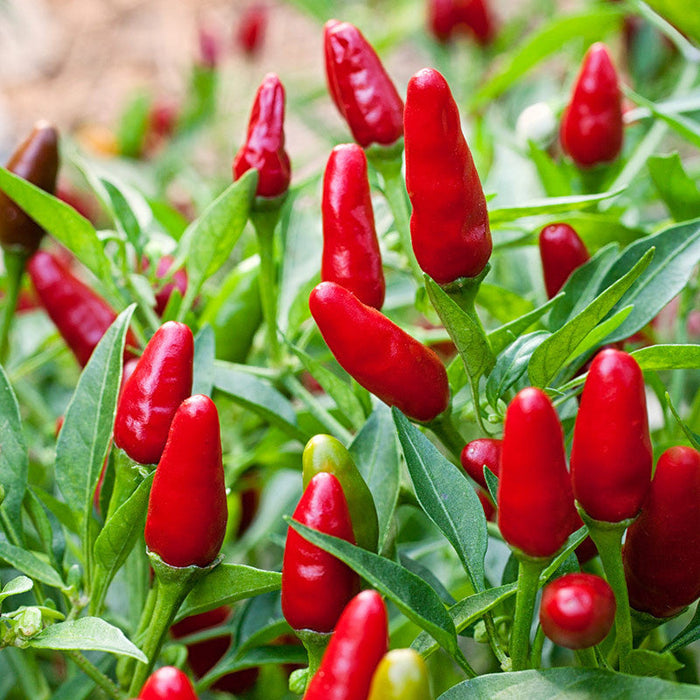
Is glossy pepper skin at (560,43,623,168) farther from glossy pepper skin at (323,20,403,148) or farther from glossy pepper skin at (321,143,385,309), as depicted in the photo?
glossy pepper skin at (321,143,385,309)

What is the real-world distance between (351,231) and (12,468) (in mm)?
306

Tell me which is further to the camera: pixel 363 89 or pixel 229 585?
pixel 363 89

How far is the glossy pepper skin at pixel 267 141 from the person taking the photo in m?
0.83

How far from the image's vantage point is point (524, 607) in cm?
58

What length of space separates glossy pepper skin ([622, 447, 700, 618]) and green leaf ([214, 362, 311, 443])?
1.05 feet

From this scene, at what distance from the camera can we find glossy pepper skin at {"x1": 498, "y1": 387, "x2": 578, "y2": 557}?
0.50m

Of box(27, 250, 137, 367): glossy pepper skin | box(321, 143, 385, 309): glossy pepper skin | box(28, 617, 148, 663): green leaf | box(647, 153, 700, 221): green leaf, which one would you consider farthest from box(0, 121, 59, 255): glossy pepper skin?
box(647, 153, 700, 221): green leaf

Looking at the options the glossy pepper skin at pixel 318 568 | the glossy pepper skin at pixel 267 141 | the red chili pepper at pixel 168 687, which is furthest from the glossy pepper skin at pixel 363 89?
the red chili pepper at pixel 168 687

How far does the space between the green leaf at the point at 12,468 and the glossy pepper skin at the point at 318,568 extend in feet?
0.79

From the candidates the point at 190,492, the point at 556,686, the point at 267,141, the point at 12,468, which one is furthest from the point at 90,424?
the point at 556,686

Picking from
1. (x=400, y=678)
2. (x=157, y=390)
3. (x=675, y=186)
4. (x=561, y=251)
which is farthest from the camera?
(x=675, y=186)

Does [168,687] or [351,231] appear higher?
[351,231]

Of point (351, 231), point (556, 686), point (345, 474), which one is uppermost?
point (351, 231)

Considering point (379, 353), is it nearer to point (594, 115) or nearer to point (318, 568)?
point (318, 568)
